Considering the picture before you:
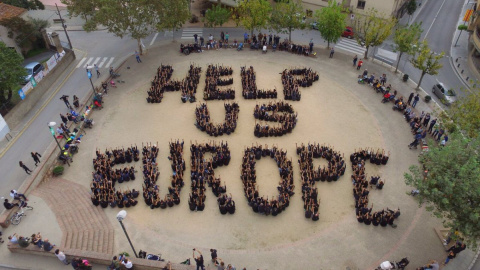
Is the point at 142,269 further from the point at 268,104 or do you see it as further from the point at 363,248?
the point at 268,104

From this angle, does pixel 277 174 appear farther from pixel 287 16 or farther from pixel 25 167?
pixel 287 16

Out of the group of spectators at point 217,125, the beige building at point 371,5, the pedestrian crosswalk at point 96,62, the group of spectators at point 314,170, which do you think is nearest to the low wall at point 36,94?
the pedestrian crosswalk at point 96,62

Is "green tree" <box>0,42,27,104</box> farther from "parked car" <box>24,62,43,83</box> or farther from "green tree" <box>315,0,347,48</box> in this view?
"green tree" <box>315,0,347,48</box>

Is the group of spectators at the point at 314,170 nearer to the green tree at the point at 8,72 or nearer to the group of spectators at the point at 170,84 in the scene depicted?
the group of spectators at the point at 170,84

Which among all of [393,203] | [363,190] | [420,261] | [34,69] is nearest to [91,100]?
[34,69]

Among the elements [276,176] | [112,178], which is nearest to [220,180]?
[276,176]

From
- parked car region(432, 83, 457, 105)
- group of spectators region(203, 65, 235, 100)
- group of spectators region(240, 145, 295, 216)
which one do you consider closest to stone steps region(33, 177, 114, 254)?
group of spectators region(240, 145, 295, 216)

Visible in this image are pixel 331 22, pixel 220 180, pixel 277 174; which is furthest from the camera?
pixel 331 22
